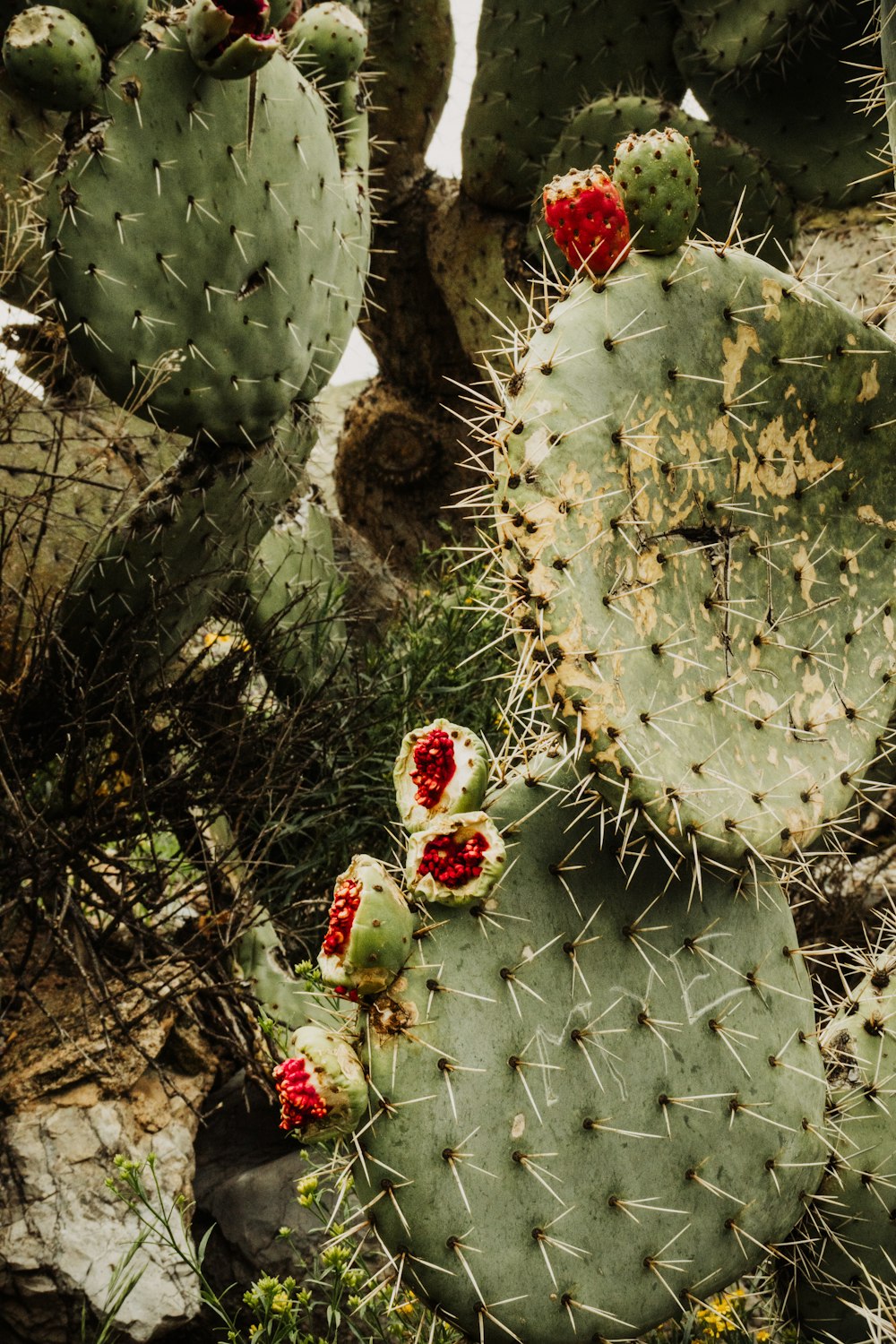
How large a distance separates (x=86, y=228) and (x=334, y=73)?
3.27ft

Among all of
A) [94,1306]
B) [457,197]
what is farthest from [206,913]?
[457,197]

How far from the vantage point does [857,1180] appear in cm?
160

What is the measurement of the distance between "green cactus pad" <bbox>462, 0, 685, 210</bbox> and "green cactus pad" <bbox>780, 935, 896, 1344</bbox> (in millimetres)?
2810

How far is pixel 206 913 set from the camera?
2562mm

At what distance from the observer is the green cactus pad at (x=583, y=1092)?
1.25m

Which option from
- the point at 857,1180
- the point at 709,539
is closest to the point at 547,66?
the point at 709,539

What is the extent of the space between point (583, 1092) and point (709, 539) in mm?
661

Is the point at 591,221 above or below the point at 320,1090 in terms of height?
above

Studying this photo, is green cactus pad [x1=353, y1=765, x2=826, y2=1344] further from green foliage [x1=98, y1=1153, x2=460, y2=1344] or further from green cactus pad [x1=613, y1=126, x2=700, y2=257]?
A: green cactus pad [x1=613, y1=126, x2=700, y2=257]

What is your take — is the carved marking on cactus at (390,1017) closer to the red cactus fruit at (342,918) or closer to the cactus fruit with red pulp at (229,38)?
the red cactus fruit at (342,918)

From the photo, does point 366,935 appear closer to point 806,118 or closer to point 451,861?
point 451,861

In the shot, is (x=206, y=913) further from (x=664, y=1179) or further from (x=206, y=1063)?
(x=664, y=1179)

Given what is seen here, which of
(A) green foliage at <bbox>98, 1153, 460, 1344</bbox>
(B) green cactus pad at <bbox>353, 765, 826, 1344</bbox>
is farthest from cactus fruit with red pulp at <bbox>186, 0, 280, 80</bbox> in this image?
(A) green foliage at <bbox>98, 1153, 460, 1344</bbox>

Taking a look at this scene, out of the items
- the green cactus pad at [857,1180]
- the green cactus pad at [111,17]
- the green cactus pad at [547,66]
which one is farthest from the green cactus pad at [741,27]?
the green cactus pad at [857,1180]
